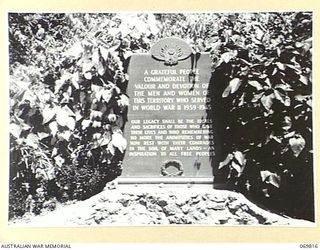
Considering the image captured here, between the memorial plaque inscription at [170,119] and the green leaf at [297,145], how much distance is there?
58cm

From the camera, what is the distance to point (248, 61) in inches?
172

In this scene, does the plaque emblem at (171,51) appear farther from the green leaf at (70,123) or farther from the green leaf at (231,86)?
the green leaf at (70,123)

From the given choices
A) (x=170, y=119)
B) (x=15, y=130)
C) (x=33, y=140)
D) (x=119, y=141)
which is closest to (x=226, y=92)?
(x=170, y=119)

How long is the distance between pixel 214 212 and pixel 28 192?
137 centimetres

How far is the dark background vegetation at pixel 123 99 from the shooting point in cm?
432

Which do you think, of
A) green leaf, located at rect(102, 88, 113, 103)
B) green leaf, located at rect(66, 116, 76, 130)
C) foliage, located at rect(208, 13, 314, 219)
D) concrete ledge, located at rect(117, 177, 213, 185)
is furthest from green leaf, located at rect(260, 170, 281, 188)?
green leaf, located at rect(66, 116, 76, 130)

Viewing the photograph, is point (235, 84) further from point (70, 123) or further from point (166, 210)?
point (70, 123)

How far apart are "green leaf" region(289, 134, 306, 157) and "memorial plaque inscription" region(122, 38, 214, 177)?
1.91 ft

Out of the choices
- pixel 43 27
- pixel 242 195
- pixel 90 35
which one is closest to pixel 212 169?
pixel 242 195

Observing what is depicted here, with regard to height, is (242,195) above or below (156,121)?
below

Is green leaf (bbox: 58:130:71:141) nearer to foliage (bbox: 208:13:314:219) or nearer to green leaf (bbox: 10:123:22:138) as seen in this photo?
green leaf (bbox: 10:123:22:138)

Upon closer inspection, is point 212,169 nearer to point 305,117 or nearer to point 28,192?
point 305,117

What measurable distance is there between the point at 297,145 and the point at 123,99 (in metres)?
1.31

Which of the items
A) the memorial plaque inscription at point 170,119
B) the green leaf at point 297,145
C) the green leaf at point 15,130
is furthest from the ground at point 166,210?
the green leaf at point 15,130
